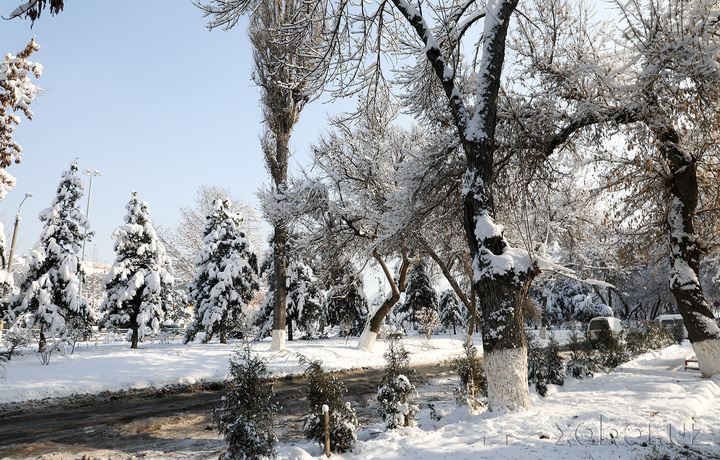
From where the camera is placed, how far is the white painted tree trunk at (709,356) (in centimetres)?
984

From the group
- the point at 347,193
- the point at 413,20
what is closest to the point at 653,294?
the point at 347,193

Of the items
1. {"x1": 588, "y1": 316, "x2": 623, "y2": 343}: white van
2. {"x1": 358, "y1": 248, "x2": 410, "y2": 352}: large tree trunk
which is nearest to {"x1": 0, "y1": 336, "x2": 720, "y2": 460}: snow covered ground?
{"x1": 358, "y1": 248, "x2": 410, "y2": 352}: large tree trunk

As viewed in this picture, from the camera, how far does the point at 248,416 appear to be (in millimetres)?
4777

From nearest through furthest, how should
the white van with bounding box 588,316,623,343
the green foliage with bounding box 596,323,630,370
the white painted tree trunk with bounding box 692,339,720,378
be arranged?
the white painted tree trunk with bounding box 692,339,720,378, the green foliage with bounding box 596,323,630,370, the white van with bounding box 588,316,623,343

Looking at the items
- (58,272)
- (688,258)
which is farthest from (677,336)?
(58,272)

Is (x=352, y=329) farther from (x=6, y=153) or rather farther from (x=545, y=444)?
(x=545, y=444)

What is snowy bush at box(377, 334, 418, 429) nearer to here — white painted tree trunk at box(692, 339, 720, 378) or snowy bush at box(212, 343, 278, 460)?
snowy bush at box(212, 343, 278, 460)

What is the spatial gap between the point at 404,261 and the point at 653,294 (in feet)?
152

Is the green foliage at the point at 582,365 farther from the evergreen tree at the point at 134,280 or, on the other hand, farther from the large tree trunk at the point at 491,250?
the evergreen tree at the point at 134,280

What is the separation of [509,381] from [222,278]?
2142cm

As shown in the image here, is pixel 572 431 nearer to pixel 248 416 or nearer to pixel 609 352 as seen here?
pixel 248 416

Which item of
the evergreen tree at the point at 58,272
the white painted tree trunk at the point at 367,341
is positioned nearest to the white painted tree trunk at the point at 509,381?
the white painted tree trunk at the point at 367,341

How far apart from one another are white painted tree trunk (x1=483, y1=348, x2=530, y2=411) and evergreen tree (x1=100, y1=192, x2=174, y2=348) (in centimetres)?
2030

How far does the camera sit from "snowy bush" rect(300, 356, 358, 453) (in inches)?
211
